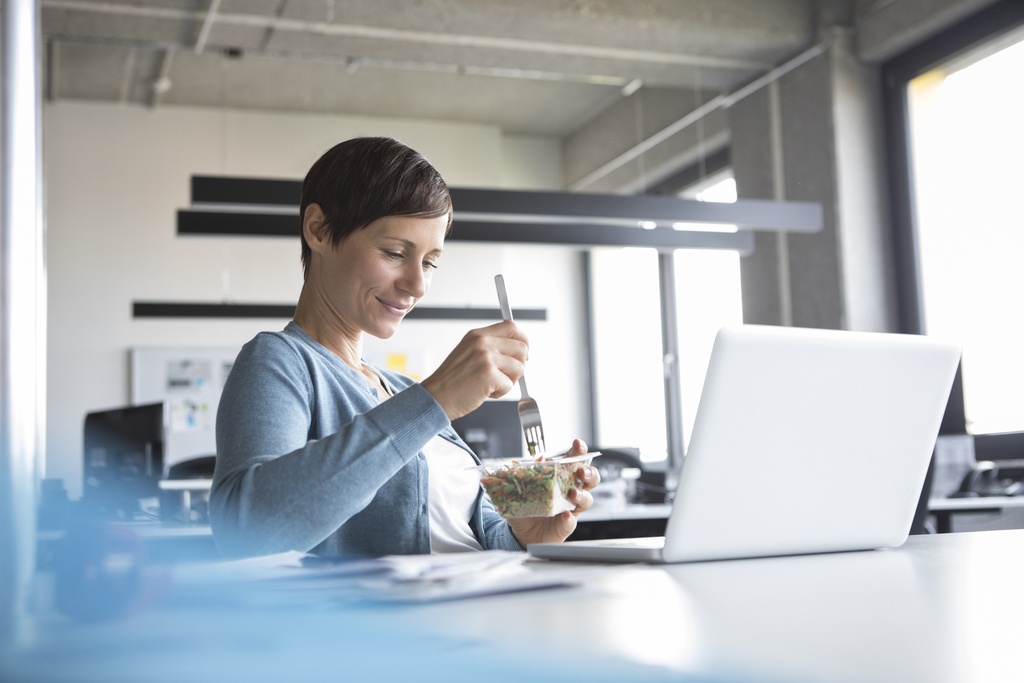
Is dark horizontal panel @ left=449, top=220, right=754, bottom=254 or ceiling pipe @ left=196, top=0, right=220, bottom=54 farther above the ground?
ceiling pipe @ left=196, top=0, right=220, bottom=54

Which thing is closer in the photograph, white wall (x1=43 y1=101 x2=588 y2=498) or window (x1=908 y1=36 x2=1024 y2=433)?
window (x1=908 y1=36 x2=1024 y2=433)

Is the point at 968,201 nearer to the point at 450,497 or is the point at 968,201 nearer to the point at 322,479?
the point at 450,497

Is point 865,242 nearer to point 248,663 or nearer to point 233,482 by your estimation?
point 233,482

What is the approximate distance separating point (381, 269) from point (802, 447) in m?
0.62

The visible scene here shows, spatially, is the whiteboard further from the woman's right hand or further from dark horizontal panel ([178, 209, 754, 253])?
the woman's right hand

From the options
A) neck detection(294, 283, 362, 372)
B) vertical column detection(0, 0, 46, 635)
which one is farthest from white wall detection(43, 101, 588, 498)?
vertical column detection(0, 0, 46, 635)

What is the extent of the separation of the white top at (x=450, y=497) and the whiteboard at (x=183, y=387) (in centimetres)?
620

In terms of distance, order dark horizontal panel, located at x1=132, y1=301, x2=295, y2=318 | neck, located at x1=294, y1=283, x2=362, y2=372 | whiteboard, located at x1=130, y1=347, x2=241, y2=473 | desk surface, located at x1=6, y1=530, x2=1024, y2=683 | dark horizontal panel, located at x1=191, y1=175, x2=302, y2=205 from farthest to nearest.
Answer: whiteboard, located at x1=130, y1=347, x2=241, y2=473, dark horizontal panel, located at x1=132, y1=301, x2=295, y2=318, dark horizontal panel, located at x1=191, y1=175, x2=302, y2=205, neck, located at x1=294, y1=283, x2=362, y2=372, desk surface, located at x1=6, y1=530, x2=1024, y2=683

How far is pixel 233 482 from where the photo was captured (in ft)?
3.74

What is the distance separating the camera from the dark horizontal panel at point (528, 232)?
3.80m

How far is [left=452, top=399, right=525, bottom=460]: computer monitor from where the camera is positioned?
14.7ft

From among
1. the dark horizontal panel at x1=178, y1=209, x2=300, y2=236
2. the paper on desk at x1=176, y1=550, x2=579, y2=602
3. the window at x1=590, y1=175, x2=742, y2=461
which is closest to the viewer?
the paper on desk at x1=176, y1=550, x2=579, y2=602

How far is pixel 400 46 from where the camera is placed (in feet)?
18.9

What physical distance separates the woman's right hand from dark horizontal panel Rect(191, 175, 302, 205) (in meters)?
2.38
